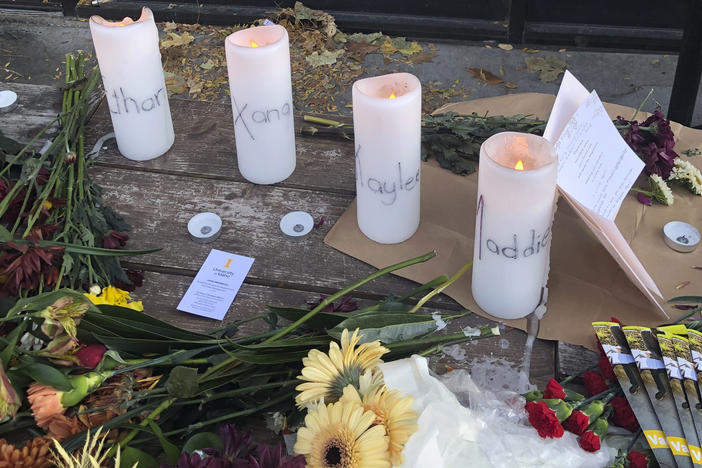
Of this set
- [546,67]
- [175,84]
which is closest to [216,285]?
[175,84]

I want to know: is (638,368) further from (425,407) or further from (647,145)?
(647,145)

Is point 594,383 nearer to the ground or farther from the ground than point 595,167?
nearer to the ground

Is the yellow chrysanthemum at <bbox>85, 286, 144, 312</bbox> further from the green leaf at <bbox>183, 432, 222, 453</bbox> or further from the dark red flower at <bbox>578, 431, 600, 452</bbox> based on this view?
the dark red flower at <bbox>578, 431, 600, 452</bbox>

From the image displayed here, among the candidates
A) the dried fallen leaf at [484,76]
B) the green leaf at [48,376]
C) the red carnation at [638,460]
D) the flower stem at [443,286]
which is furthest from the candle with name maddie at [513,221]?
the dried fallen leaf at [484,76]

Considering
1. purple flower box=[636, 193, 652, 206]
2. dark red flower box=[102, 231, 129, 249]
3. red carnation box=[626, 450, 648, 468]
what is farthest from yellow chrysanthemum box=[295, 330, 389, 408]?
purple flower box=[636, 193, 652, 206]

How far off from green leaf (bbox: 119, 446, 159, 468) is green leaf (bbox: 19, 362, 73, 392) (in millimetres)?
79

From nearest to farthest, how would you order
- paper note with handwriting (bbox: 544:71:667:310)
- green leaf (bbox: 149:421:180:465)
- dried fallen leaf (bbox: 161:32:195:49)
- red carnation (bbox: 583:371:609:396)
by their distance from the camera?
green leaf (bbox: 149:421:180:465)
red carnation (bbox: 583:371:609:396)
paper note with handwriting (bbox: 544:71:667:310)
dried fallen leaf (bbox: 161:32:195:49)

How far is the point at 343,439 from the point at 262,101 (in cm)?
60

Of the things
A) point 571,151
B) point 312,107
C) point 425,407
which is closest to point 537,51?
point 312,107

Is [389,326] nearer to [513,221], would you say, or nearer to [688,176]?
[513,221]

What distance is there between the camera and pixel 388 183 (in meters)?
0.91

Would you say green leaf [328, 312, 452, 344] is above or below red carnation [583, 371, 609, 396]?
above

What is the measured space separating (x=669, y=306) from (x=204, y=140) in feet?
2.53

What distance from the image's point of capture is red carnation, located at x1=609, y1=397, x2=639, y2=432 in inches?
27.1
